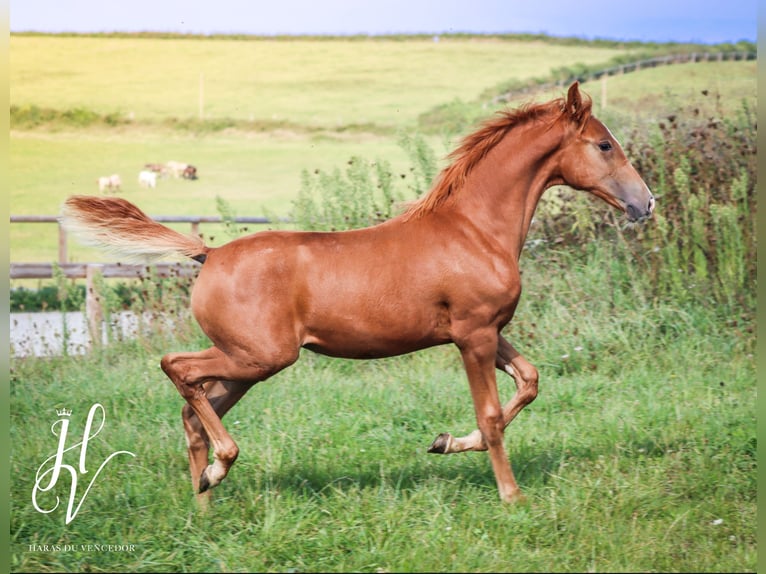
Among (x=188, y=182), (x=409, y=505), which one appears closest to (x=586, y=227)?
(x=409, y=505)

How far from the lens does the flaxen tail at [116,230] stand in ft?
15.2

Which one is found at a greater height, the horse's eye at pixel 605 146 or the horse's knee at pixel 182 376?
the horse's eye at pixel 605 146

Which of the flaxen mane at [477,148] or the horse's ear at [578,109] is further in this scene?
the flaxen mane at [477,148]

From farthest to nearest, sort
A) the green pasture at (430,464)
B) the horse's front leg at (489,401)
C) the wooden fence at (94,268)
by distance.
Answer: the wooden fence at (94,268) < the horse's front leg at (489,401) < the green pasture at (430,464)

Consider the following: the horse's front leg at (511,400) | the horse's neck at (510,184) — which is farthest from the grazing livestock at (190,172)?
A: the horse's front leg at (511,400)

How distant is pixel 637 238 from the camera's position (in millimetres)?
8914

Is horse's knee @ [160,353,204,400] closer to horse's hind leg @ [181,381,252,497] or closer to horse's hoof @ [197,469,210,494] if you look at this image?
horse's hind leg @ [181,381,252,497]

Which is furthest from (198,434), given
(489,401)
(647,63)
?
(647,63)

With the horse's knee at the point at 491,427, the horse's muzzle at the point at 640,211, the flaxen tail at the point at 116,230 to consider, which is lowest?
the horse's knee at the point at 491,427

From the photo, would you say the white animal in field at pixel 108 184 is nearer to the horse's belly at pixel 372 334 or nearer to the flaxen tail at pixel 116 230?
the flaxen tail at pixel 116 230

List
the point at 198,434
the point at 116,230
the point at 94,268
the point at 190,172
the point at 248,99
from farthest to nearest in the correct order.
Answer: the point at 248,99
the point at 190,172
the point at 94,268
the point at 198,434
the point at 116,230

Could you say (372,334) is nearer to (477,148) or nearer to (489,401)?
(489,401)

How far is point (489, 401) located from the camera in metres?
4.65

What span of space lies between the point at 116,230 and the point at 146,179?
14530 millimetres
